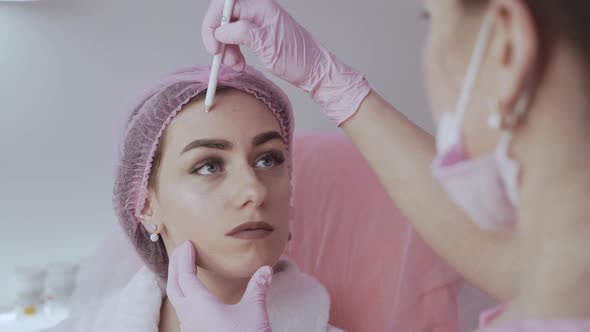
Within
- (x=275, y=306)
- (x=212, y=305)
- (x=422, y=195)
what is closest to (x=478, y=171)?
(x=422, y=195)

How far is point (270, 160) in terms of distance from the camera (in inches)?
53.5

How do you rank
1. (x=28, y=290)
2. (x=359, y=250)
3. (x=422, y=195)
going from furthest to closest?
1. (x=28, y=290)
2. (x=359, y=250)
3. (x=422, y=195)

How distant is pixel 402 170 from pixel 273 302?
0.52 meters

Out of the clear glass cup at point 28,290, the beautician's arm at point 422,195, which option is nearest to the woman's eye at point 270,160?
the beautician's arm at point 422,195

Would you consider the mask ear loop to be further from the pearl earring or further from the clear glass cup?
the clear glass cup

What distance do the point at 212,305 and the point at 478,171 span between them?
2.35ft

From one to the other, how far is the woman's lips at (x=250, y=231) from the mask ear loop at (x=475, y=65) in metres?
0.75

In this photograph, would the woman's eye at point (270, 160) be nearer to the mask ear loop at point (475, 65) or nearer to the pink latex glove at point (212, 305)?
the pink latex glove at point (212, 305)

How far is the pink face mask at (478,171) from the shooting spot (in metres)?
0.53

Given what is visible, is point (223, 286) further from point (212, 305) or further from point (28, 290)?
point (28, 290)

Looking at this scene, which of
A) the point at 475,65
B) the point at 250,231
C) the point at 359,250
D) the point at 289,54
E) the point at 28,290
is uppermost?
the point at 475,65

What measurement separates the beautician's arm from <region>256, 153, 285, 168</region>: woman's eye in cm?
21

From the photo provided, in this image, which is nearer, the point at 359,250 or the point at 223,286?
the point at 223,286

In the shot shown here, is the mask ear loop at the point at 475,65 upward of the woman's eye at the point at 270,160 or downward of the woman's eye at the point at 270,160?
upward
